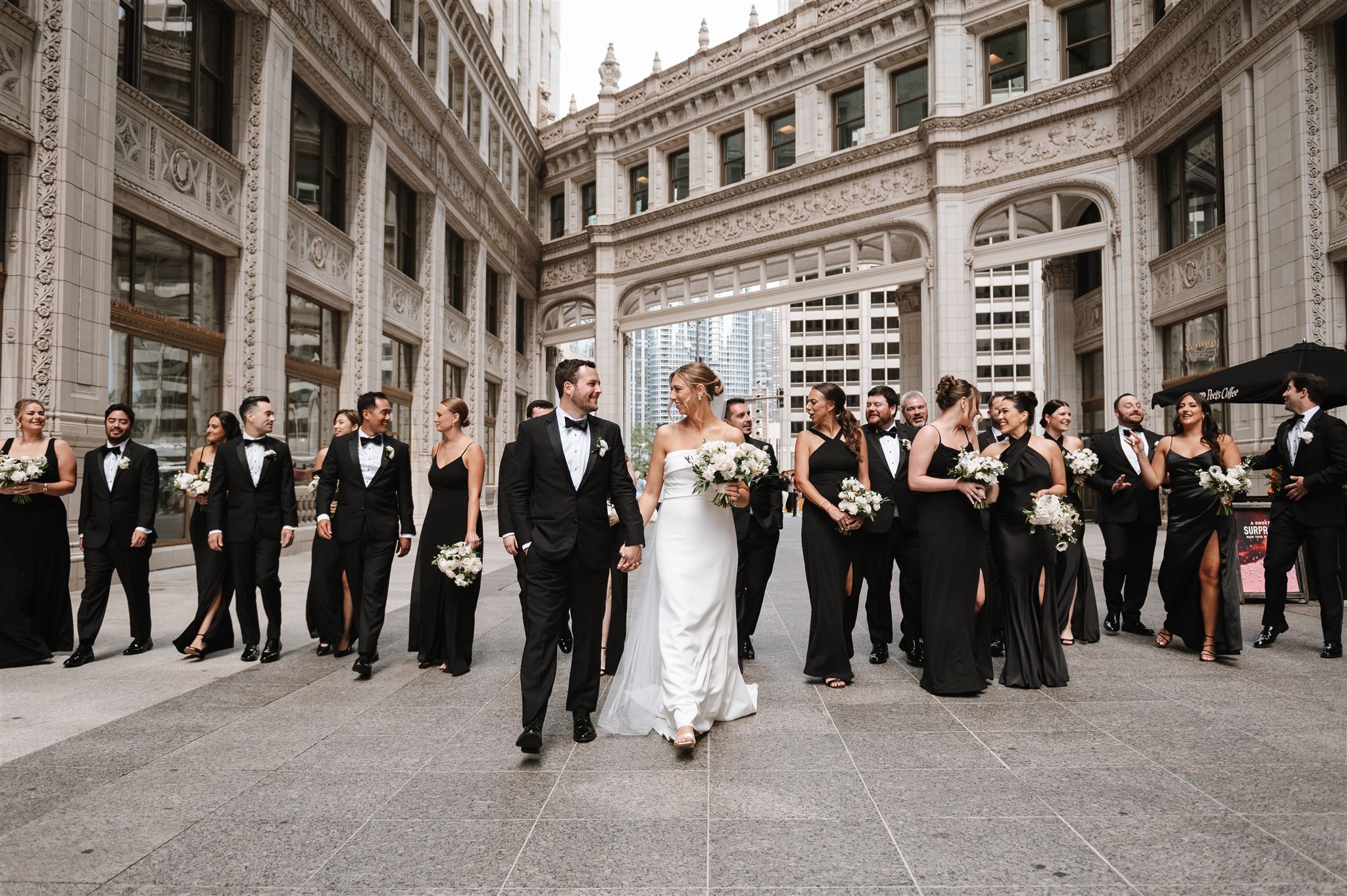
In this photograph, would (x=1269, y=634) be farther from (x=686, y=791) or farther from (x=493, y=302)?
(x=493, y=302)

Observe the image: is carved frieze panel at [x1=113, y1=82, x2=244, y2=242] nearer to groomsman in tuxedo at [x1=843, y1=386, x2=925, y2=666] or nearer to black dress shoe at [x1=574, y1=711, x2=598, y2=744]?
groomsman in tuxedo at [x1=843, y1=386, x2=925, y2=666]

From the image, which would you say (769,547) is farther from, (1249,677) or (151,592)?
(151,592)

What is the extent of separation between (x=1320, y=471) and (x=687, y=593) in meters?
5.95

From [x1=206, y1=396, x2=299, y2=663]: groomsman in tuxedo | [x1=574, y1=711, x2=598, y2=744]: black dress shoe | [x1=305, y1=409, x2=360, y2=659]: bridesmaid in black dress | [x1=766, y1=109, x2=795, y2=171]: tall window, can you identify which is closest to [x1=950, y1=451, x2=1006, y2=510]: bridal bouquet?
[x1=574, y1=711, x2=598, y2=744]: black dress shoe

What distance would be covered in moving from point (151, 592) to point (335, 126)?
12.2 metres

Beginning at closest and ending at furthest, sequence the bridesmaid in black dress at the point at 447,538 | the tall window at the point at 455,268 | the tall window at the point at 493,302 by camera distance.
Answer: the bridesmaid in black dress at the point at 447,538 → the tall window at the point at 455,268 → the tall window at the point at 493,302

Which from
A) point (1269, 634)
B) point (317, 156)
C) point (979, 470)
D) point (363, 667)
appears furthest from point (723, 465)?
point (317, 156)

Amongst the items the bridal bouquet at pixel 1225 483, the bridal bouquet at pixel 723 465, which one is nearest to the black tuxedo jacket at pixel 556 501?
the bridal bouquet at pixel 723 465

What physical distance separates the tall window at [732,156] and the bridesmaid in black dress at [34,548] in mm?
25679

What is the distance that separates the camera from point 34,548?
22.7 feet

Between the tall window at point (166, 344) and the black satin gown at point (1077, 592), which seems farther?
the tall window at point (166, 344)

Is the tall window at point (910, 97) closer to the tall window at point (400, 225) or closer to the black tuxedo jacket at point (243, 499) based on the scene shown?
the tall window at point (400, 225)

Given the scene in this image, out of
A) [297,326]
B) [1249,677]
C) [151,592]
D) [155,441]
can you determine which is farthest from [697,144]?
Answer: [1249,677]

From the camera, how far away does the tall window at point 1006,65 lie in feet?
77.6
